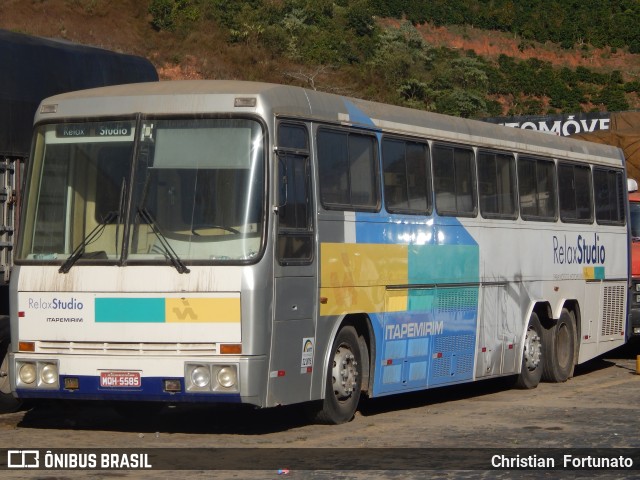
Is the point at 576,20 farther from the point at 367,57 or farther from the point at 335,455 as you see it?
the point at 335,455

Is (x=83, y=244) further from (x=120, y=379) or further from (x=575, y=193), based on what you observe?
(x=575, y=193)

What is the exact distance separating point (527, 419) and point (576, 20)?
9270cm

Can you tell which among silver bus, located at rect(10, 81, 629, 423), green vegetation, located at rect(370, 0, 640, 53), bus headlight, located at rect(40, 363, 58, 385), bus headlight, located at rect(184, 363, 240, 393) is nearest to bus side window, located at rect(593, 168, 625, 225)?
silver bus, located at rect(10, 81, 629, 423)

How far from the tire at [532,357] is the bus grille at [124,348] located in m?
6.64

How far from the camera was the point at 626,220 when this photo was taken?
794 inches

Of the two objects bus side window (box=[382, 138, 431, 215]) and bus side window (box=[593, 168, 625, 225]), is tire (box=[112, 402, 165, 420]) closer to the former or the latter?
bus side window (box=[382, 138, 431, 215])

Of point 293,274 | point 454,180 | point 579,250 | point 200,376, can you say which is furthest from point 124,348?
point 579,250

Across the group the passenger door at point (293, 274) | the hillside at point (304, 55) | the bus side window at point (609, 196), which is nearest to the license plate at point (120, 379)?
the passenger door at point (293, 274)

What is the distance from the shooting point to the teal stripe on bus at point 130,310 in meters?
11.4

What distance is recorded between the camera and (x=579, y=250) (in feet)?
60.2

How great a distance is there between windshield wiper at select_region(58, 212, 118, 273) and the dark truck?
90 cm

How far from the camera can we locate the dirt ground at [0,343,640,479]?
9.89 m

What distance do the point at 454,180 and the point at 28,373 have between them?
5.59m

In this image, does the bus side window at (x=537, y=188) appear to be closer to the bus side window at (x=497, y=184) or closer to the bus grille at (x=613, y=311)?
the bus side window at (x=497, y=184)
